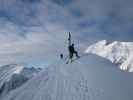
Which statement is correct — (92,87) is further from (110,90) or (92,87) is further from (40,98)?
(40,98)

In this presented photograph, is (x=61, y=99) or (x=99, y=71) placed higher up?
(x=99, y=71)

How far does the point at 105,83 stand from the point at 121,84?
145 centimetres

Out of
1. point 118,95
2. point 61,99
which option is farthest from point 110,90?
point 61,99

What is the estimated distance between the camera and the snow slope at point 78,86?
700 inches

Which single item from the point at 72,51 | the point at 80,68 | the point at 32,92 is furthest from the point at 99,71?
the point at 72,51

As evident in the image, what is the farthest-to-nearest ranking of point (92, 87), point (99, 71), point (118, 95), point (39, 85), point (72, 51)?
point (72, 51)
point (99, 71)
point (39, 85)
point (92, 87)
point (118, 95)

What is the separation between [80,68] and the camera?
25000mm

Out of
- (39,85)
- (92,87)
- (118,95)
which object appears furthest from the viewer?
(39,85)

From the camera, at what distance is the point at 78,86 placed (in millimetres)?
19562

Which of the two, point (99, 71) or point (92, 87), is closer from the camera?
point (92, 87)

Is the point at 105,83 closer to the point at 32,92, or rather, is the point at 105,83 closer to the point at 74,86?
the point at 74,86

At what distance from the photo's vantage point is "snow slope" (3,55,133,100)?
1778 centimetres

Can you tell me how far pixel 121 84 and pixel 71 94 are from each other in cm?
494

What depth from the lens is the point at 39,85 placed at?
20969 mm
